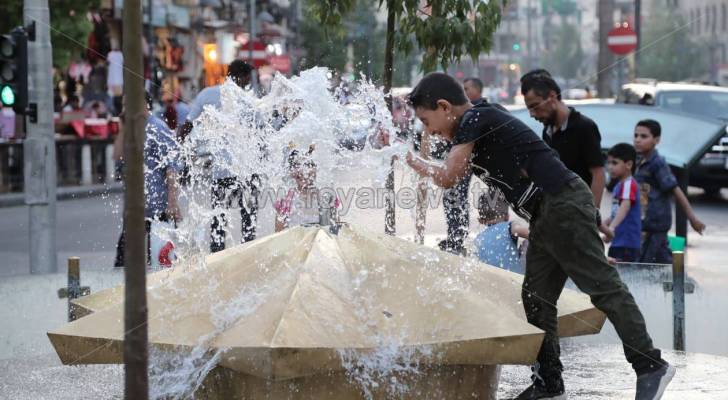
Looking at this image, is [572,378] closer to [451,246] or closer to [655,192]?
[451,246]

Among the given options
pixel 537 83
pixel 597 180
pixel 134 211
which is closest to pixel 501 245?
pixel 597 180

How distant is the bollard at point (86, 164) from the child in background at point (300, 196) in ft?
49.9

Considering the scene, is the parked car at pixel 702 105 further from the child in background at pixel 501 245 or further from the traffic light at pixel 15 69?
the child in background at pixel 501 245

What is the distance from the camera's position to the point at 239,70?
30.3 ft

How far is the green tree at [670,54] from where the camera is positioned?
66500 mm

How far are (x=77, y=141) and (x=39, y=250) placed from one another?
12.3 meters

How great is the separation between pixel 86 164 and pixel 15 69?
1144cm

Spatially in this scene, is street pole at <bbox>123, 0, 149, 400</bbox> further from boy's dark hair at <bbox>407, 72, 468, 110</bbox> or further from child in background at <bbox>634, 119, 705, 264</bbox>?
child in background at <bbox>634, 119, 705, 264</bbox>

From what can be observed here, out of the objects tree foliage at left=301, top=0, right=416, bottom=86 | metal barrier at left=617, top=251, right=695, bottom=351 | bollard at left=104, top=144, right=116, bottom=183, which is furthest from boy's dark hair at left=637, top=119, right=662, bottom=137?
bollard at left=104, top=144, right=116, bottom=183

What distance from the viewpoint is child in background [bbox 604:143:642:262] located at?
9.22 metres

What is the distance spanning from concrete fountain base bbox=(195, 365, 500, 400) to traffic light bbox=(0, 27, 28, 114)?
22.4 ft

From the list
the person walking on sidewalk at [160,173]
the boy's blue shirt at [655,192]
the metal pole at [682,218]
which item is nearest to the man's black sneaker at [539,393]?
the person walking on sidewalk at [160,173]

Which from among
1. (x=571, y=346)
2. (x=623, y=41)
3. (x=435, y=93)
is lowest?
(x=571, y=346)

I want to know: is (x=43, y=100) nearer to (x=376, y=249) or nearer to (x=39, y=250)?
(x=39, y=250)
